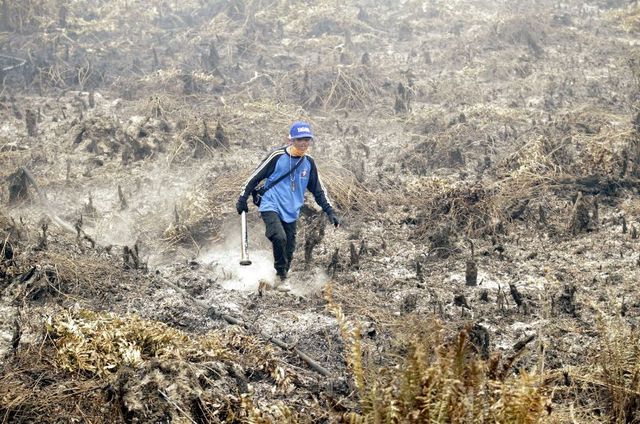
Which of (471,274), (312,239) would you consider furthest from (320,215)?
(471,274)

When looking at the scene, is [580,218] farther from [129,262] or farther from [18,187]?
[18,187]

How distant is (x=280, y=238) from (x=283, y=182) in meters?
0.55

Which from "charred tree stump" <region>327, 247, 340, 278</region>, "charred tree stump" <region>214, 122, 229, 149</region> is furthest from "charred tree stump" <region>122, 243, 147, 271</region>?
"charred tree stump" <region>214, 122, 229, 149</region>

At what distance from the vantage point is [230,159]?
953cm

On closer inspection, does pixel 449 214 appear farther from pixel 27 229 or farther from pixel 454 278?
pixel 27 229

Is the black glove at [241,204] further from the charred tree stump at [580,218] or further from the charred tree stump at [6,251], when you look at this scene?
the charred tree stump at [580,218]

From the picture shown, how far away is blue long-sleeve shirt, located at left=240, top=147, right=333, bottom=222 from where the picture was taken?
6.29m

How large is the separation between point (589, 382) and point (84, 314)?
327cm

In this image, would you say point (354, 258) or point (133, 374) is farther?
point (354, 258)

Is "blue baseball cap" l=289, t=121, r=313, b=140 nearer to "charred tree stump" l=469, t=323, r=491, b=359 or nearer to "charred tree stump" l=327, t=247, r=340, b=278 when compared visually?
"charred tree stump" l=327, t=247, r=340, b=278

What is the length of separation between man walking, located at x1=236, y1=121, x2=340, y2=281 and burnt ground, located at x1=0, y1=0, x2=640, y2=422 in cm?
50

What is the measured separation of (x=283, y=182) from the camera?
6.37m

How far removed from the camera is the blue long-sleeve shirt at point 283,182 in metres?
6.29

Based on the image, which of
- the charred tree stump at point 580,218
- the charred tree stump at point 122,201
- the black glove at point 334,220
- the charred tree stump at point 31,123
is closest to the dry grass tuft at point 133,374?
the black glove at point 334,220
